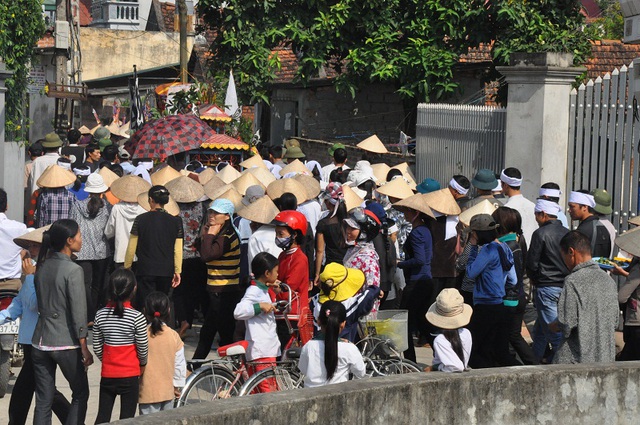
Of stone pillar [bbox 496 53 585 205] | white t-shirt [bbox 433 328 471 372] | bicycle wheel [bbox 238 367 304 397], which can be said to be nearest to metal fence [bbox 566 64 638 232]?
stone pillar [bbox 496 53 585 205]

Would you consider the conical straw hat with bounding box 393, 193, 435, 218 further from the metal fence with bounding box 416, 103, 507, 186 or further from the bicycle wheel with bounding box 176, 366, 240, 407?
the metal fence with bounding box 416, 103, 507, 186

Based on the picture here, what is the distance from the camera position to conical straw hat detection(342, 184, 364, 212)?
35.4 feet

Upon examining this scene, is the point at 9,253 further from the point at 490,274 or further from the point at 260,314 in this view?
the point at 490,274

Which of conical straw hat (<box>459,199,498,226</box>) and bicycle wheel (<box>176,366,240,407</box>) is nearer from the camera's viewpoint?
bicycle wheel (<box>176,366,240,407</box>)

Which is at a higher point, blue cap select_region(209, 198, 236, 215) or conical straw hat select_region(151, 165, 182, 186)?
conical straw hat select_region(151, 165, 182, 186)

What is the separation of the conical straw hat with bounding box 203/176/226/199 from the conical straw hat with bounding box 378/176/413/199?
5.56 ft

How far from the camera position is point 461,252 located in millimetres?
10773

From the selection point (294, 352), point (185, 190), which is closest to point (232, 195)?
point (185, 190)

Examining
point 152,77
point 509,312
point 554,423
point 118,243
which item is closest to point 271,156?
point 118,243

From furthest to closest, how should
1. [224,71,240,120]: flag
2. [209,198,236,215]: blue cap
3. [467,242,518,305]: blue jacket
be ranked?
[224,71,240,120]: flag < [209,198,236,215]: blue cap < [467,242,518,305]: blue jacket

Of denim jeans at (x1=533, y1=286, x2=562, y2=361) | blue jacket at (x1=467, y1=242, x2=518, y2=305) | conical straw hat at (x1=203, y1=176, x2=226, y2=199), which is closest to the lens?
blue jacket at (x1=467, y1=242, x2=518, y2=305)

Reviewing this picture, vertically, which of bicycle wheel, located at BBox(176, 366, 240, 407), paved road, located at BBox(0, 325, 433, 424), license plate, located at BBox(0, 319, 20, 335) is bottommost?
paved road, located at BBox(0, 325, 433, 424)

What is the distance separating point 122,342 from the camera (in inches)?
293

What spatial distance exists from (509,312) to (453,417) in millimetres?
2887
